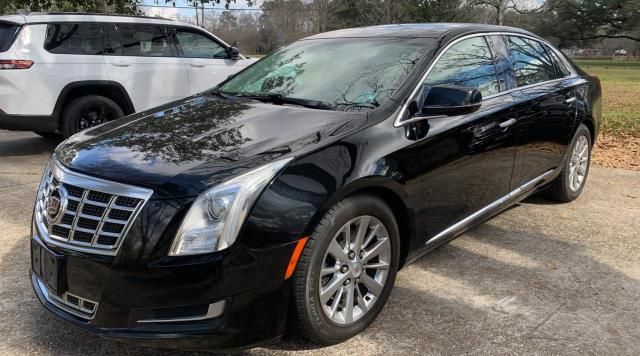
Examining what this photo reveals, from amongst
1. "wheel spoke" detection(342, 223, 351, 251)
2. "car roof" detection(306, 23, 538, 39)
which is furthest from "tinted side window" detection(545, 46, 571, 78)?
"wheel spoke" detection(342, 223, 351, 251)

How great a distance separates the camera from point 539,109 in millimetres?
4379

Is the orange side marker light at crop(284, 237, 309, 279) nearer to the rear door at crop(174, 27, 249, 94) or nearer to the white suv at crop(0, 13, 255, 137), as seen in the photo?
the white suv at crop(0, 13, 255, 137)

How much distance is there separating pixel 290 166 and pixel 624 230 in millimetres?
3357

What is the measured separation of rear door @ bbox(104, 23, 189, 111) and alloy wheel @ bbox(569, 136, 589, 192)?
17.6 feet

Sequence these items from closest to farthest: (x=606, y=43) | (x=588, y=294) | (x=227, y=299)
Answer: (x=227, y=299), (x=588, y=294), (x=606, y=43)

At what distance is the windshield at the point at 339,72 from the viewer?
11.3ft

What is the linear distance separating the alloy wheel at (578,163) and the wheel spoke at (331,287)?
321 cm

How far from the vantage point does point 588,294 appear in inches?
138

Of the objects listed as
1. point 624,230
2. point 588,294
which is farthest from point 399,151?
point 624,230

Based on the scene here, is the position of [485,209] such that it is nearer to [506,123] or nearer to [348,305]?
[506,123]

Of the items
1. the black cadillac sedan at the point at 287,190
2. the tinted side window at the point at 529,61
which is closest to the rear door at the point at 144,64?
the black cadillac sedan at the point at 287,190

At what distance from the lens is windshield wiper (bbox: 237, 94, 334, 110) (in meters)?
3.39

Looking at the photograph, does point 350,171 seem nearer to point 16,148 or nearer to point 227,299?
point 227,299

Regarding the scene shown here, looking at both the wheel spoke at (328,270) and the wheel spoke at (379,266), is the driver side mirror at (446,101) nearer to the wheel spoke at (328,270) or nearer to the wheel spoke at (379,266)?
the wheel spoke at (379,266)
